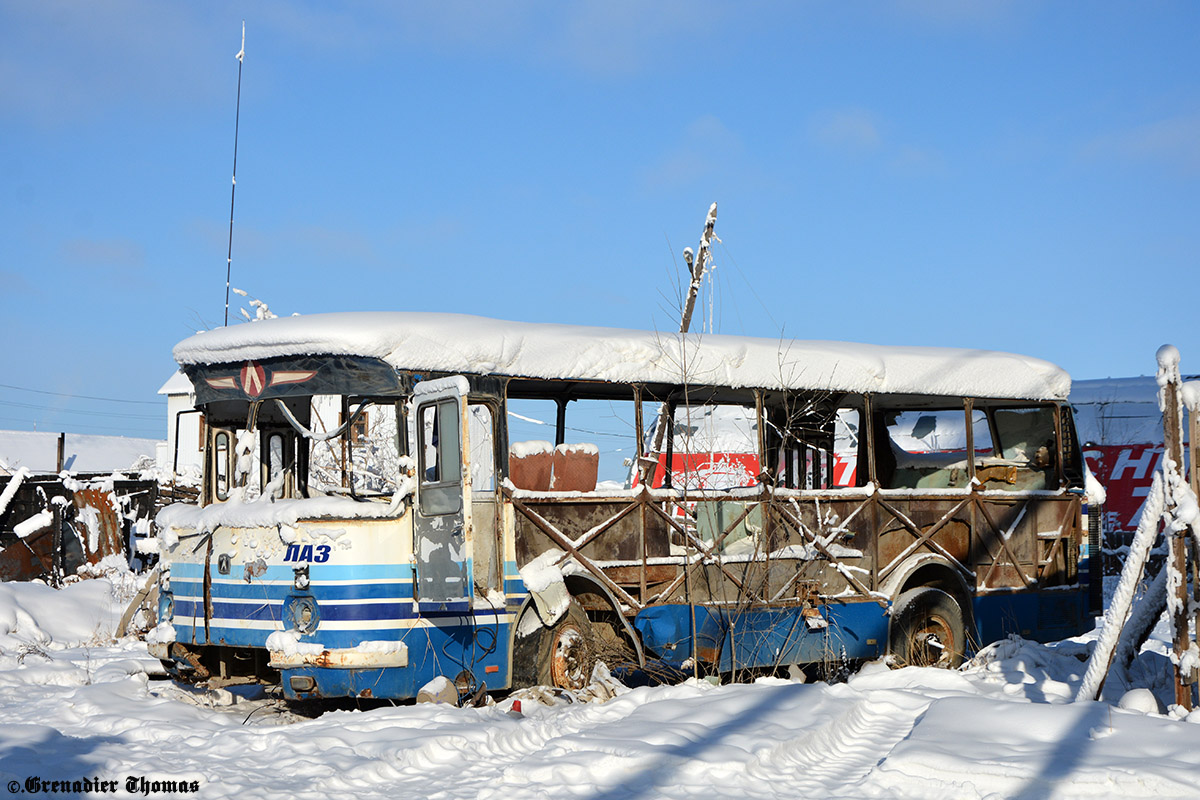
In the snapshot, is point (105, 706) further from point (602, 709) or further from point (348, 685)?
point (602, 709)

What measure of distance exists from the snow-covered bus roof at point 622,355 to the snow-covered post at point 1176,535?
3531mm

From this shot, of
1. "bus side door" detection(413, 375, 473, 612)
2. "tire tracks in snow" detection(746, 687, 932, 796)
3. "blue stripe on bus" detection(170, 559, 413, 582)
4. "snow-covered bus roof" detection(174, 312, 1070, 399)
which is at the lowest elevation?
"tire tracks in snow" detection(746, 687, 932, 796)

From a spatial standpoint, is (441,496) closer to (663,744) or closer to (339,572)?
(339,572)

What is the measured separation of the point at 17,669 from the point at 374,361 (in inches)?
198

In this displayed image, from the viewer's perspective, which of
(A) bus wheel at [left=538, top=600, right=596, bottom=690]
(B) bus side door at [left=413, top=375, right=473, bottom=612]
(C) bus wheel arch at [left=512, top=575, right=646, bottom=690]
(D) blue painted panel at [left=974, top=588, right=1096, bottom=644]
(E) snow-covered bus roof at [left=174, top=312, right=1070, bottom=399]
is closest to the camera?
(B) bus side door at [left=413, top=375, right=473, bottom=612]

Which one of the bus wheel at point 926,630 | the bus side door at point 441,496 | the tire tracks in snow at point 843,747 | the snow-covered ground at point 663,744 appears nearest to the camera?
the snow-covered ground at point 663,744

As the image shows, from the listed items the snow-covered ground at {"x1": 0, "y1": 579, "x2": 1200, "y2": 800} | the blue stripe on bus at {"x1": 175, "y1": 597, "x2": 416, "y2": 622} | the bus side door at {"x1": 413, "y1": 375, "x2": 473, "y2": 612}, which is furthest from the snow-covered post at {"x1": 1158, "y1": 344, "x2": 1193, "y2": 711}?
the blue stripe on bus at {"x1": 175, "y1": 597, "x2": 416, "y2": 622}

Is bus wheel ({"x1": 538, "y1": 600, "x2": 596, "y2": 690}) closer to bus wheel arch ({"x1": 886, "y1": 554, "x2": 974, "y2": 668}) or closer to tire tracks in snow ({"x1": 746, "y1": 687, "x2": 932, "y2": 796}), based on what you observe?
tire tracks in snow ({"x1": 746, "y1": 687, "x2": 932, "y2": 796})

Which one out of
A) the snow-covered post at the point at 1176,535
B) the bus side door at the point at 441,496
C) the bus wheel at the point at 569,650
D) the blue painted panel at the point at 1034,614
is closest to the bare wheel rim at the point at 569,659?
the bus wheel at the point at 569,650

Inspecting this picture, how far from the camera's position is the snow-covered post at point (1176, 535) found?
686cm

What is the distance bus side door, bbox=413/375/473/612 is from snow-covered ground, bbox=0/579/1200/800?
81 cm

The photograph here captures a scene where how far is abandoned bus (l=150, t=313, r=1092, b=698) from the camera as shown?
786cm

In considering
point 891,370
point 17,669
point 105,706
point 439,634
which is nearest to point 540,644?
point 439,634

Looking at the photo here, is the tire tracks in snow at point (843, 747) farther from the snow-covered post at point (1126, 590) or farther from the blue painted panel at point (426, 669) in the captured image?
the blue painted panel at point (426, 669)
